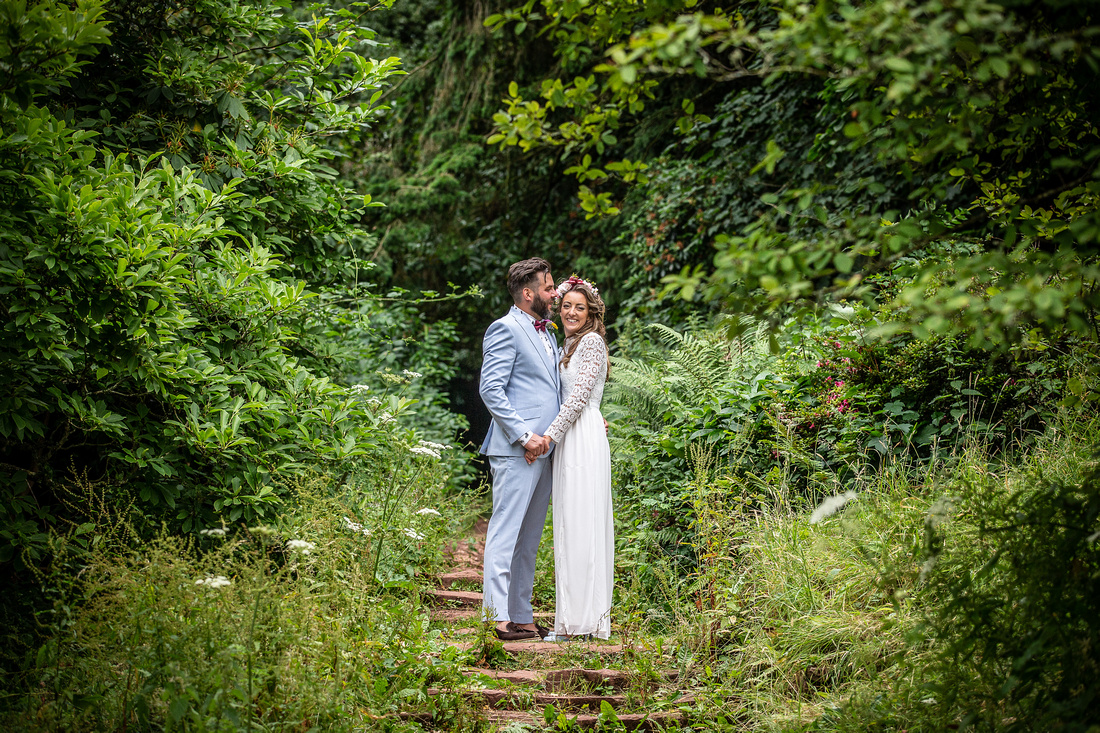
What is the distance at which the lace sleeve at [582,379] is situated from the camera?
4.55 m

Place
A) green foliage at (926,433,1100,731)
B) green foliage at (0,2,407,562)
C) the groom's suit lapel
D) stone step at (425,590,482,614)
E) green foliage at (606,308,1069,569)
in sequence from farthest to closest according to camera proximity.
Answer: stone step at (425,590,482,614) < the groom's suit lapel < green foliage at (606,308,1069,569) < green foliage at (0,2,407,562) < green foliage at (926,433,1100,731)

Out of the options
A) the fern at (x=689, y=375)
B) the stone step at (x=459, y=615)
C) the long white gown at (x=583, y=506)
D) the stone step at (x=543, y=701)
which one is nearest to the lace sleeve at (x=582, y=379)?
the long white gown at (x=583, y=506)

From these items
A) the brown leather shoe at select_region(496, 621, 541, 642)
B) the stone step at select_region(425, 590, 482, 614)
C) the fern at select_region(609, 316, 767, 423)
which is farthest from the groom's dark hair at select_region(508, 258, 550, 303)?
the stone step at select_region(425, 590, 482, 614)

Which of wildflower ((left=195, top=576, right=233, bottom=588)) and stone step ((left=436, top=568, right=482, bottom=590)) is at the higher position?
wildflower ((left=195, top=576, right=233, bottom=588))

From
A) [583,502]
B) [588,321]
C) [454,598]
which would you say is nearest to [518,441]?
[583,502]

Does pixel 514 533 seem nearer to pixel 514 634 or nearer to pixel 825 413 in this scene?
pixel 514 634

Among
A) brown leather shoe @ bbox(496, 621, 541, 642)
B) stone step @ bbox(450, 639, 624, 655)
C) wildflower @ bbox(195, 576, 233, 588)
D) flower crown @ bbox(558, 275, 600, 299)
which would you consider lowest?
brown leather shoe @ bbox(496, 621, 541, 642)

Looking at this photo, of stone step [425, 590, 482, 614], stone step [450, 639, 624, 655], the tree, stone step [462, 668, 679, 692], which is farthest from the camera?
stone step [425, 590, 482, 614]

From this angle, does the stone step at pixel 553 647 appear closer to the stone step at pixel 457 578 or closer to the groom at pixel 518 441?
the groom at pixel 518 441

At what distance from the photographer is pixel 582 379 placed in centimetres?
461

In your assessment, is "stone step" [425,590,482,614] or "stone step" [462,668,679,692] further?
"stone step" [425,590,482,614]

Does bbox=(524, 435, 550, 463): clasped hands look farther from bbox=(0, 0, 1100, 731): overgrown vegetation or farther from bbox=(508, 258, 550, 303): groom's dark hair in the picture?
bbox=(508, 258, 550, 303): groom's dark hair

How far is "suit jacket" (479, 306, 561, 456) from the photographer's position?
15.0ft

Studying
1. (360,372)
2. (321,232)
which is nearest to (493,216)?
(360,372)
